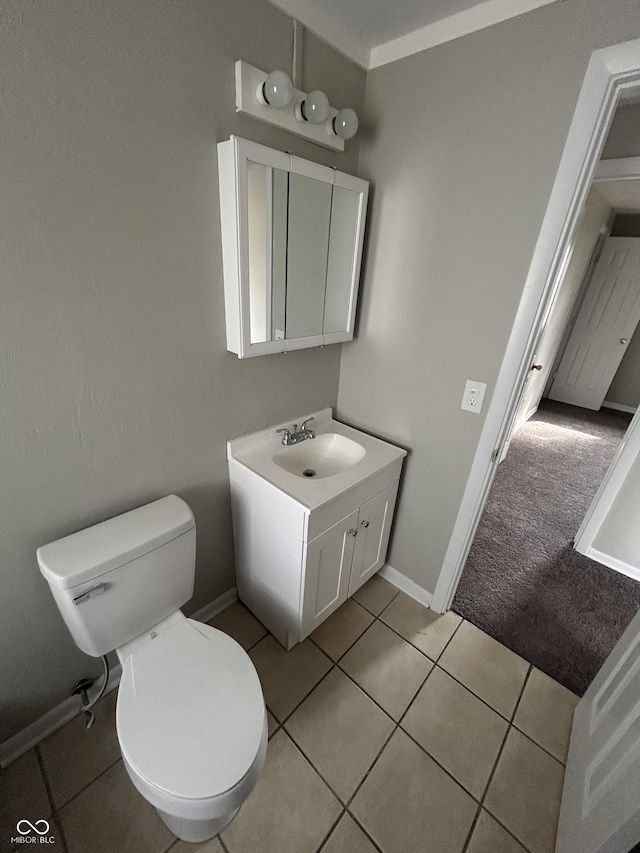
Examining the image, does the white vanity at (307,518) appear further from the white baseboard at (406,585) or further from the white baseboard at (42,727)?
the white baseboard at (42,727)

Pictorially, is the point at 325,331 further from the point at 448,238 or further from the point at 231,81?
the point at 231,81

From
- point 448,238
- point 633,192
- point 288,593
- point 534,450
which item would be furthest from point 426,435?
point 633,192

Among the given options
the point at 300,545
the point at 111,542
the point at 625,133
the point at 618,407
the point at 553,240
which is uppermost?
the point at 625,133

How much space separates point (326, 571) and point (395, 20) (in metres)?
1.89

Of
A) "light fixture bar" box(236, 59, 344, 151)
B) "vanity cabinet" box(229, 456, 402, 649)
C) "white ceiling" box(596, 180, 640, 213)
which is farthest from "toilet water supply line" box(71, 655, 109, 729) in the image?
"white ceiling" box(596, 180, 640, 213)

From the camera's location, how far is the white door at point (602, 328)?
3.90 metres

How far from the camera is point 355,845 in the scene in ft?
3.40

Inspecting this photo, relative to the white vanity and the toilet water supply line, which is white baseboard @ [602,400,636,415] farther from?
the toilet water supply line

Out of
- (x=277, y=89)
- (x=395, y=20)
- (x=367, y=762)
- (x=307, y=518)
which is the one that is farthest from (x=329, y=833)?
(x=395, y=20)

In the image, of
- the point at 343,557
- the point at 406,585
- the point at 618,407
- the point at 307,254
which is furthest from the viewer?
the point at 618,407

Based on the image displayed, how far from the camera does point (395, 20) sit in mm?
1117

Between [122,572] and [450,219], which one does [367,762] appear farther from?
[450,219]

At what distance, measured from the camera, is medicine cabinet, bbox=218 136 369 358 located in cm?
106

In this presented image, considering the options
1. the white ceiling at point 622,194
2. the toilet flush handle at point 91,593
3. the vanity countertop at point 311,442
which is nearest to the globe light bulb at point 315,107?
the vanity countertop at point 311,442
